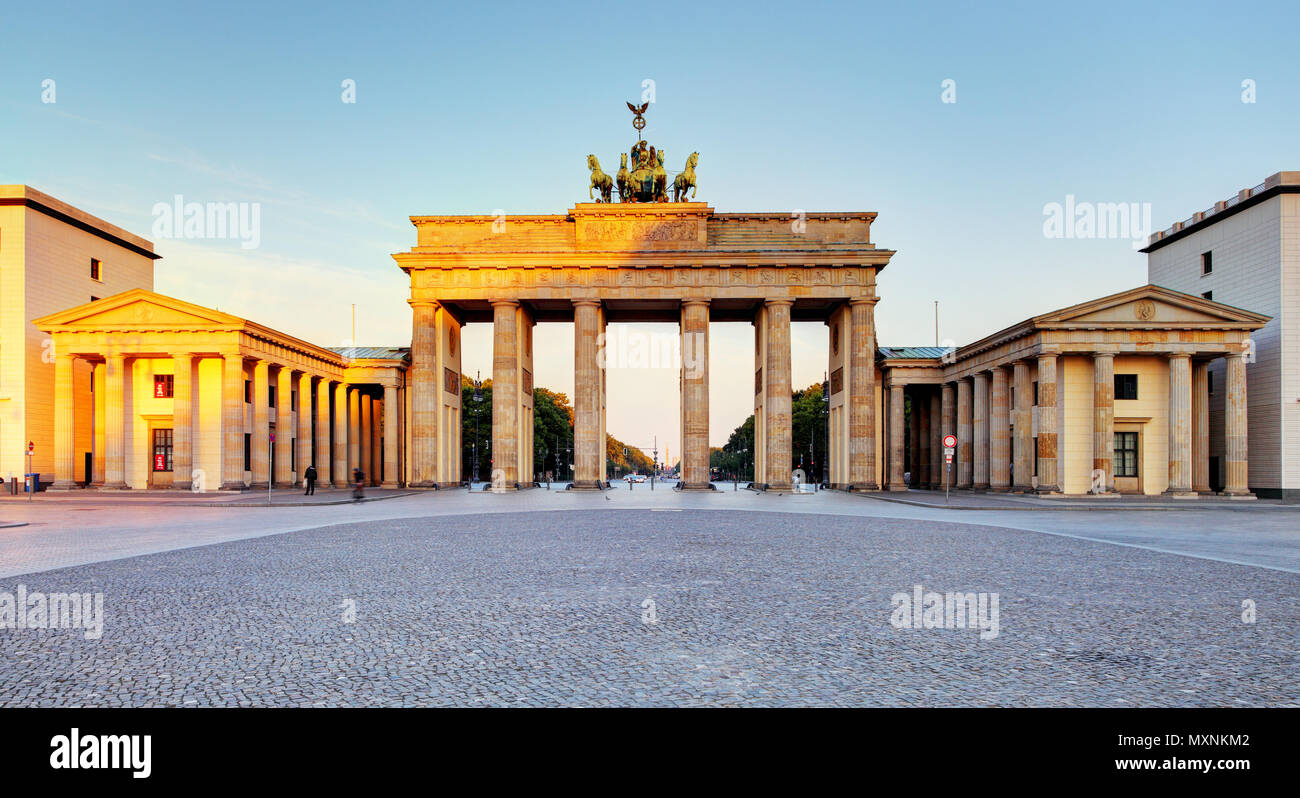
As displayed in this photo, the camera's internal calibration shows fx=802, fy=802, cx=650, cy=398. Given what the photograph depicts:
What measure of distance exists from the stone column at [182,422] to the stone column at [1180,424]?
5289cm

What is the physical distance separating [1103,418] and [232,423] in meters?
46.8

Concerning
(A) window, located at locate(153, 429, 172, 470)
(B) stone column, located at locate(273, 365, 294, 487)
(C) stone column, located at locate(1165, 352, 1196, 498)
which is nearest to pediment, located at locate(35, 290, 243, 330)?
(B) stone column, located at locate(273, 365, 294, 487)

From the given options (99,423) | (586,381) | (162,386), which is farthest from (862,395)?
(99,423)

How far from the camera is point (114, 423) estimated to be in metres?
45.9

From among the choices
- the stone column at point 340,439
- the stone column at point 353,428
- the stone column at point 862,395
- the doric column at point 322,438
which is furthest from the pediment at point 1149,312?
the stone column at point 353,428

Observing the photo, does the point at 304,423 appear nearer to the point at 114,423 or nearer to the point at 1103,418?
the point at 114,423

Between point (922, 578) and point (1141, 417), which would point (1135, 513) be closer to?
point (1141, 417)

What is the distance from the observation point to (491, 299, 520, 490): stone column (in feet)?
169

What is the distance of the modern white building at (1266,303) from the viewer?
137ft

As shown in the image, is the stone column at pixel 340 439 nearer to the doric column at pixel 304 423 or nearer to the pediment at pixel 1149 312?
the doric column at pixel 304 423

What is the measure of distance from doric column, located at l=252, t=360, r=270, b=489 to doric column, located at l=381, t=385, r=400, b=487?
1064 centimetres

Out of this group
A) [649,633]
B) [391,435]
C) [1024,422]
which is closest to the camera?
[649,633]
